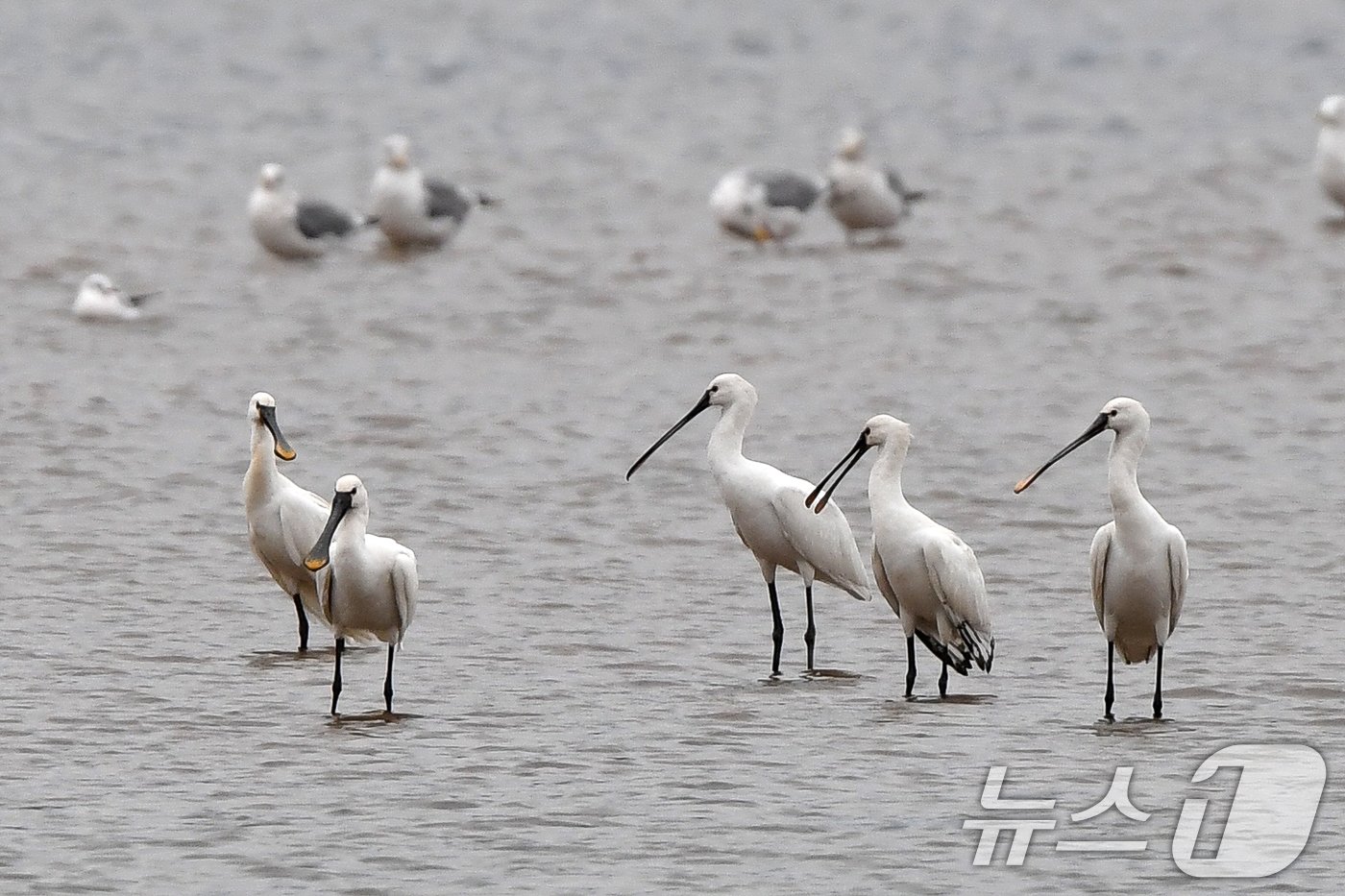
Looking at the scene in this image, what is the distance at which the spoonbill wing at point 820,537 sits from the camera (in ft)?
33.8

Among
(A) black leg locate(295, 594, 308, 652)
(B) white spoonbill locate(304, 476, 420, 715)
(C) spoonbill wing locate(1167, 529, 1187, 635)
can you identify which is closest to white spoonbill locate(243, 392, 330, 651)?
(A) black leg locate(295, 594, 308, 652)

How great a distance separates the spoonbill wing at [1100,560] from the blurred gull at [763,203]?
40.0 ft

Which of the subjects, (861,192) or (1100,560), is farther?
(861,192)

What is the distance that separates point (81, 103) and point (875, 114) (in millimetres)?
8638

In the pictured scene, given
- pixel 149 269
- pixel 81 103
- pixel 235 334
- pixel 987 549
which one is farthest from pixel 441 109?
Answer: pixel 987 549

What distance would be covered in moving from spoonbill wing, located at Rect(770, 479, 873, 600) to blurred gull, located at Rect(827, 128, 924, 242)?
11.5m

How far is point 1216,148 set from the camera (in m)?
27.4

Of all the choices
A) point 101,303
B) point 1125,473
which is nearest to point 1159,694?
point 1125,473

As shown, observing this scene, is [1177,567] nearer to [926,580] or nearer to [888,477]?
[926,580]

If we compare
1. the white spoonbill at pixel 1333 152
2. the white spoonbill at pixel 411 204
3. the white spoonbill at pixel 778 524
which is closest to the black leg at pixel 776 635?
the white spoonbill at pixel 778 524

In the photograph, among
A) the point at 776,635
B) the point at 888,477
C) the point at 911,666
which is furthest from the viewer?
the point at 776,635

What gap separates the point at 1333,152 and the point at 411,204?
7.25 meters

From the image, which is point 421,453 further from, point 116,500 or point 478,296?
point 478,296

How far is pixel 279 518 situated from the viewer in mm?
10609
